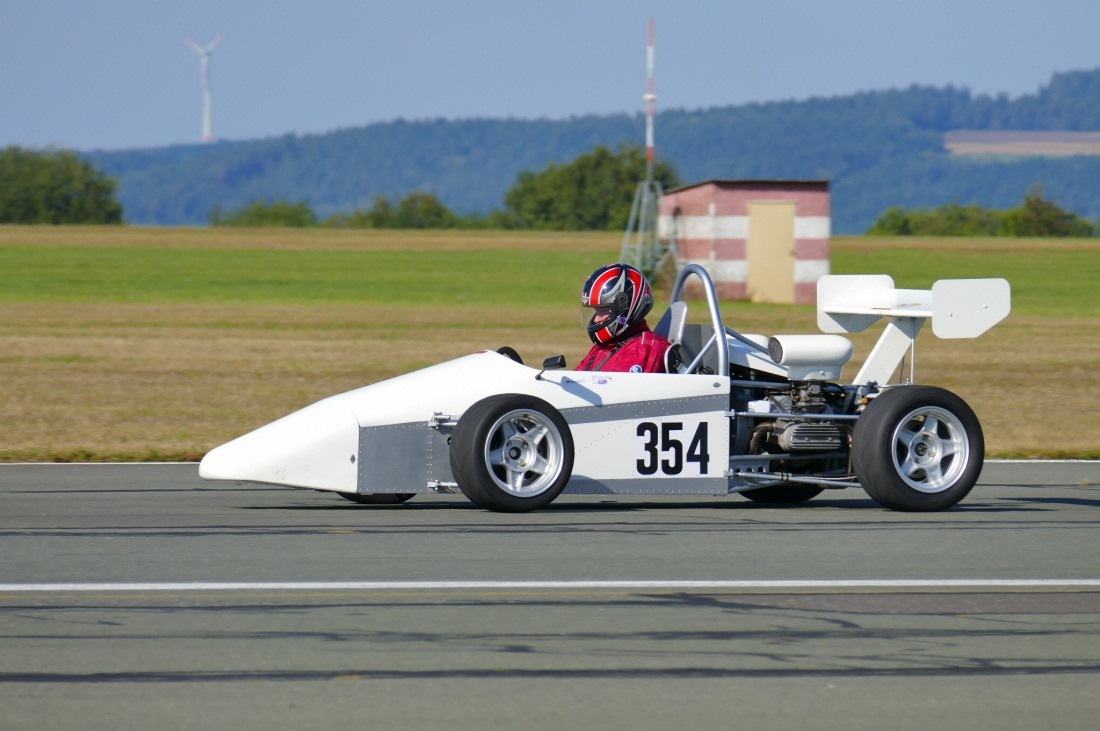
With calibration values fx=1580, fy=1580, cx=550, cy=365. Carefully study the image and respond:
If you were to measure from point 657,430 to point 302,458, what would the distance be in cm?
199

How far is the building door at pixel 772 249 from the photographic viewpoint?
35469mm

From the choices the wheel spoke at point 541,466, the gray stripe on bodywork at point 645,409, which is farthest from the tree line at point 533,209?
the wheel spoke at point 541,466

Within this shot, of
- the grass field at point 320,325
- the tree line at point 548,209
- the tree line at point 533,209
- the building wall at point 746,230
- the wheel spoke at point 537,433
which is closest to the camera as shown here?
the wheel spoke at point 537,433

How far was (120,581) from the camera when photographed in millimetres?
6664

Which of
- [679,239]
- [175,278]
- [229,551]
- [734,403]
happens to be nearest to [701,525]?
[734,403]

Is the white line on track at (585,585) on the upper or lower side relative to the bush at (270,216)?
lower

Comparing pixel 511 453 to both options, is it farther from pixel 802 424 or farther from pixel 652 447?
pixel 802 424

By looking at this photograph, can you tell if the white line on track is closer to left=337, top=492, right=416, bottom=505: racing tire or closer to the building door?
left=337, top=492, right=416, bottom=505: racing tire

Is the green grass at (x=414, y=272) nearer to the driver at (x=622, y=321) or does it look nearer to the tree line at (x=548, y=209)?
the driver at (x=622, y=321)

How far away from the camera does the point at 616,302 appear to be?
31.3 ft

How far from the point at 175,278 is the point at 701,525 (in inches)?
1526

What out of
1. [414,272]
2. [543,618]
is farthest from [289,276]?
[543,618]

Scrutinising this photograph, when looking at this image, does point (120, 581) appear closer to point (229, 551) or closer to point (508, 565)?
point (229, 551)

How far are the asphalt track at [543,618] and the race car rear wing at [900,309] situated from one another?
3.89 feet
